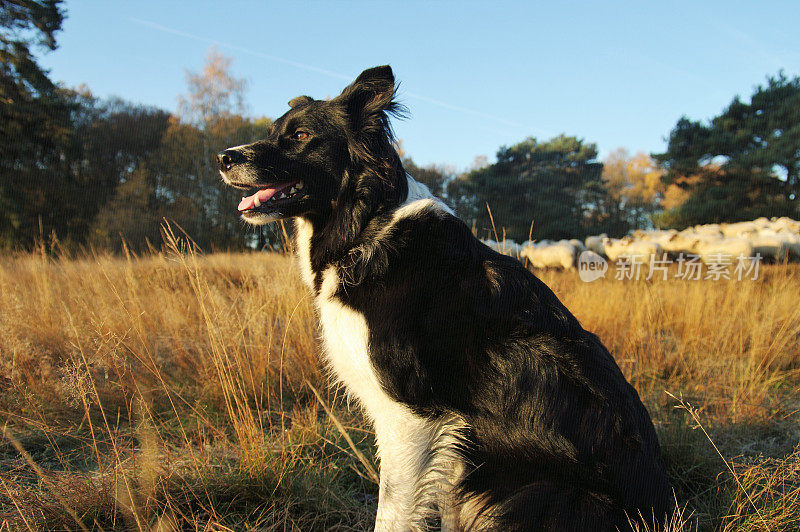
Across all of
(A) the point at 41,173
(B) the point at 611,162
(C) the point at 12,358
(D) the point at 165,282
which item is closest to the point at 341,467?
(C) the point at 12,358

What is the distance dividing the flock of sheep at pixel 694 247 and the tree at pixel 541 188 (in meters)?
9.87

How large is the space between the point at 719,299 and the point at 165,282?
7.57 m

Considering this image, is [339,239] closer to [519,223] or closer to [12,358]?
[12,358]

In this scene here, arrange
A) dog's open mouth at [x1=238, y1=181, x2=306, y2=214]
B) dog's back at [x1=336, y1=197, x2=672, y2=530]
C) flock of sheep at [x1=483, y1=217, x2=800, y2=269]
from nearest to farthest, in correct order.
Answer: dog's back at [x1=336, y1=197, x2=672, y2=530]
dog's open mouth at [x1=238, y1=181, x2=306, y2=214]
flock of sheep at [x1=483, y1=217, x2=800, y2=269]

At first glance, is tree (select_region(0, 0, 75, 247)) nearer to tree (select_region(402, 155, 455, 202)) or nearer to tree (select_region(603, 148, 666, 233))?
tree (select_region(402, 155, 455, 202))

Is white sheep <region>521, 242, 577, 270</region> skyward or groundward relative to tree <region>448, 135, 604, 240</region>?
groundward

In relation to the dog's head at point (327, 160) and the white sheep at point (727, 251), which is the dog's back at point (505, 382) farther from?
the white sheep at point (727, 251)

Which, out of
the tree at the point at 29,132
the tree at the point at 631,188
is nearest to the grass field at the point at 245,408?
the tree at the point at 29,132

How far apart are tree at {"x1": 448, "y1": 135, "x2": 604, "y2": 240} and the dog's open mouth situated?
846 inches

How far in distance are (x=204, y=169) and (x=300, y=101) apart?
1987 centimetres

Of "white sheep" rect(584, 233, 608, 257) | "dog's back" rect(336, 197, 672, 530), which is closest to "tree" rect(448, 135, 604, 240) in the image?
"white sheep" rect(584, 233, 608, 257)

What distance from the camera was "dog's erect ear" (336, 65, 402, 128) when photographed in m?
2.23

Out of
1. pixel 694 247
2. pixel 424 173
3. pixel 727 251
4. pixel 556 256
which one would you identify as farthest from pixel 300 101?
pixel 694 247

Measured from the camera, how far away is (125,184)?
20844 millimetres
